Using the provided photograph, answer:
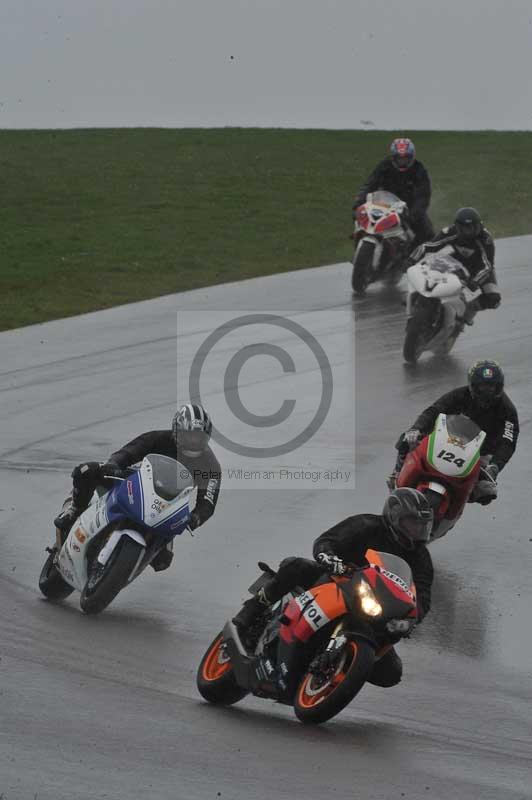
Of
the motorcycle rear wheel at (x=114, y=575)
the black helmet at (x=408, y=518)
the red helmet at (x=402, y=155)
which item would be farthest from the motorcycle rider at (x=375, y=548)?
the red helmet at (x=402, y=155)

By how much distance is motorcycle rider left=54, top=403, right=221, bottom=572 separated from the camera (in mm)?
9570

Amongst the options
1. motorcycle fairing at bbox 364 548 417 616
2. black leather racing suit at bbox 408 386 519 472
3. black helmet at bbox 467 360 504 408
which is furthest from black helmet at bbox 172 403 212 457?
motorcycle fairing at bbox 364 548 417 616

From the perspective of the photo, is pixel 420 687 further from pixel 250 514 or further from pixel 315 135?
pixel 315 135

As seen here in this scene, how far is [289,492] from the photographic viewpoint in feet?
39.7

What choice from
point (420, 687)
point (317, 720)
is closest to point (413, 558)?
point (420, 687)

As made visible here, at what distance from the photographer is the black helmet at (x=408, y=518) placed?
7922 mm

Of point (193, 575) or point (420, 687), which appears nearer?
point (420, 687)

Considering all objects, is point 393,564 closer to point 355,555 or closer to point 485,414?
point 355,555

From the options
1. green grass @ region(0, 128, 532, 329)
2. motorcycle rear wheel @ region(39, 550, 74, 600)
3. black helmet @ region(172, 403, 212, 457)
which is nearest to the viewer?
motorcycle rear wheel @ region(39, 550, 74, 600)

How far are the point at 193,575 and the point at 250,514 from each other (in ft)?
5.08

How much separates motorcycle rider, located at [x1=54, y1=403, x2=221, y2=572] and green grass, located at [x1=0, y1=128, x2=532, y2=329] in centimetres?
890

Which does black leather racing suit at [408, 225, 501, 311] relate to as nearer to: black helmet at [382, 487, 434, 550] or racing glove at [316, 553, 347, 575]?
black helmet at [382, 487, 434, 550]

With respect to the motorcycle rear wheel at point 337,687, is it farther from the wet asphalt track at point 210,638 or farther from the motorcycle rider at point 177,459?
the motorcycle rider at point 177,459

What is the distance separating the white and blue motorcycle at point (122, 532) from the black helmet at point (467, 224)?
836 centimetres
